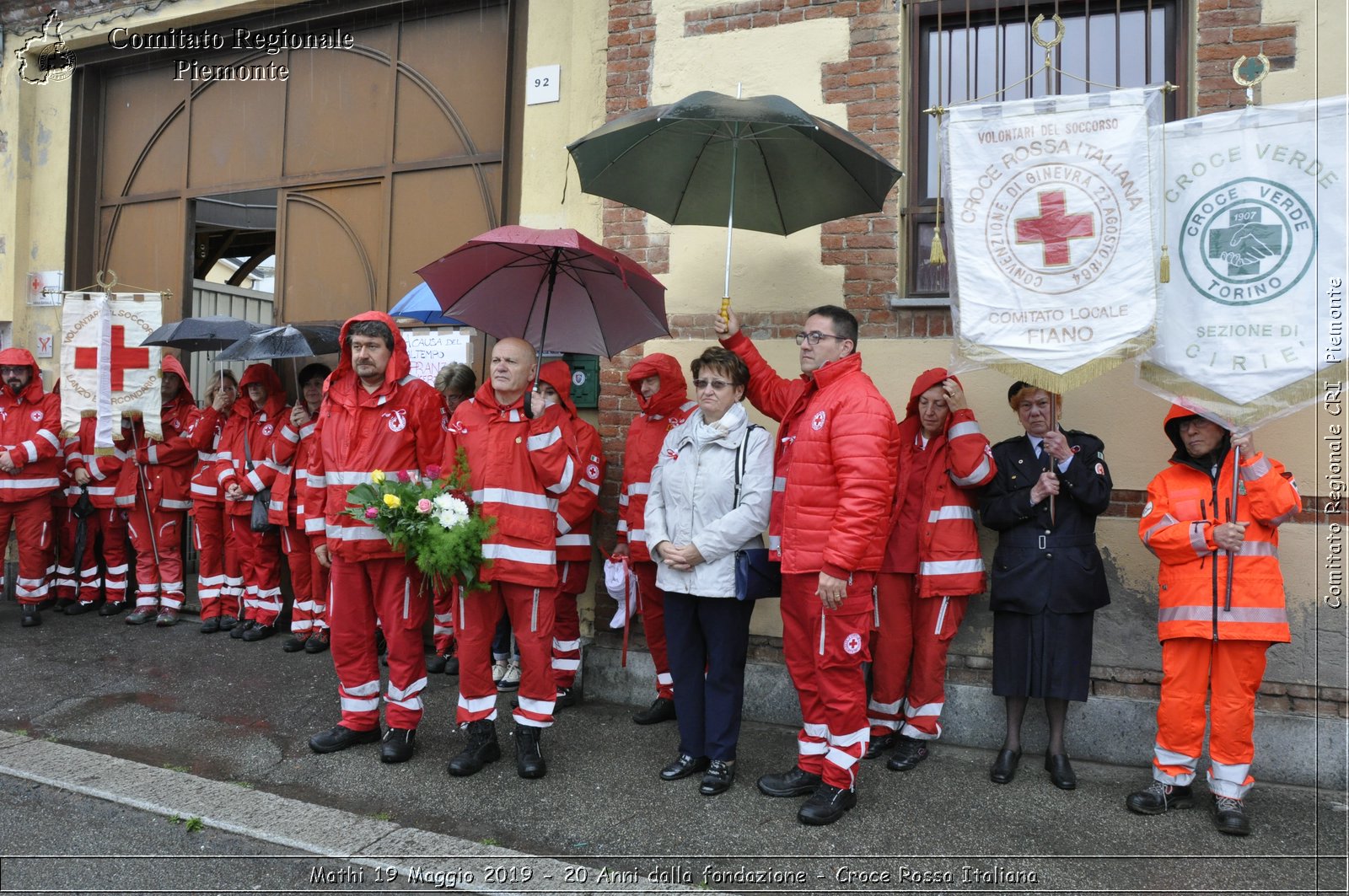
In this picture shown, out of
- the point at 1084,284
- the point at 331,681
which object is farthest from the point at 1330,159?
the point at 331,681

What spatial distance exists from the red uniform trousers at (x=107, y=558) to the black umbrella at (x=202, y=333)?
1.73 meters

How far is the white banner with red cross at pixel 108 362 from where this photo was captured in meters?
7.28

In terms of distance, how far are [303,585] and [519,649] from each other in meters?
3.15

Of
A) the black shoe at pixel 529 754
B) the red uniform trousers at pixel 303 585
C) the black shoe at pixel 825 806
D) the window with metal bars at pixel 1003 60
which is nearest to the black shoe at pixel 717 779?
the black shoe at pixel 825 806

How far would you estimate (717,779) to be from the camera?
4.45m

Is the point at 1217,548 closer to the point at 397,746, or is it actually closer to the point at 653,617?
the point at 653,617

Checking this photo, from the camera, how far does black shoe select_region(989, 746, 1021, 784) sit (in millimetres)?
4664

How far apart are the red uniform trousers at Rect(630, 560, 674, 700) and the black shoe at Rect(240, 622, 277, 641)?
3.42 metres

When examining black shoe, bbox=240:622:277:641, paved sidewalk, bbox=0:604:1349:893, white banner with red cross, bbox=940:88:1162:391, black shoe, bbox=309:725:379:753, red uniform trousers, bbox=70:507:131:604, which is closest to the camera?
paved sidewalk, bbox=0:604:1349:893

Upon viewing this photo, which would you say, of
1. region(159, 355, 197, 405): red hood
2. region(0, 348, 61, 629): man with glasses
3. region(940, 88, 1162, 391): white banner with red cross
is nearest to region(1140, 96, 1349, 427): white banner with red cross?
region(940, 88, 1162, 391): white banner with red cross

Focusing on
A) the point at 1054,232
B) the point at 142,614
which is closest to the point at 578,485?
the point at 1054,232

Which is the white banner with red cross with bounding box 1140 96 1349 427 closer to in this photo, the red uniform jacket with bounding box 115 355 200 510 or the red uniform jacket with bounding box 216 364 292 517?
the red uniform jacket with bounding box 216 364 292 517

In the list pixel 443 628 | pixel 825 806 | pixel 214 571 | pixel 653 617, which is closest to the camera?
pixel 825 806

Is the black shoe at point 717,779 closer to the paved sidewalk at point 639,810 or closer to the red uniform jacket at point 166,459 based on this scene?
the paved sidewalk at point 639,810
